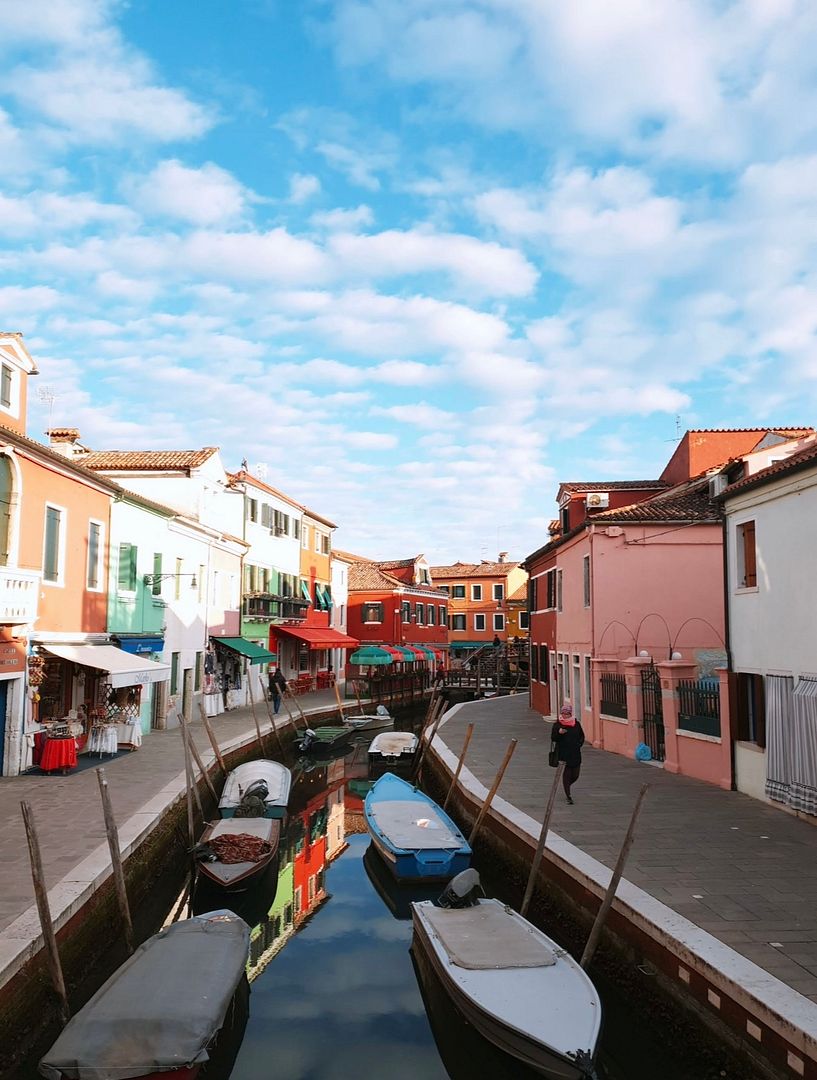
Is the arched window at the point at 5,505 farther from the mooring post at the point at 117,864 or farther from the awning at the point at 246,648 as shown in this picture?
the awning at the point at 246,648

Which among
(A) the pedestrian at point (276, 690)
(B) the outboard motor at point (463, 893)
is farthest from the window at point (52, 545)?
(A) the pedestrian at point (276, 690)

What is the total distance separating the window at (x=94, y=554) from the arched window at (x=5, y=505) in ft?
12.8

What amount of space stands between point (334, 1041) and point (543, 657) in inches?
914

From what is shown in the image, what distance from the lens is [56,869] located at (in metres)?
9.95

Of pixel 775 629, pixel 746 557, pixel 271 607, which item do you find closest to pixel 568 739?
pixel 775 629

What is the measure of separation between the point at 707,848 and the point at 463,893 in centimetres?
330

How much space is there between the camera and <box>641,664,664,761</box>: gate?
1823 centimetres

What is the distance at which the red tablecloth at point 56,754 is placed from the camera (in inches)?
647

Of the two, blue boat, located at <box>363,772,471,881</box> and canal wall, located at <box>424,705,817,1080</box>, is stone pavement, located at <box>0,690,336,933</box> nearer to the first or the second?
blue boat, located at <box>363,772,471,881</box>

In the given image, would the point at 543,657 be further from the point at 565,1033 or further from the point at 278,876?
the point at 565,1033

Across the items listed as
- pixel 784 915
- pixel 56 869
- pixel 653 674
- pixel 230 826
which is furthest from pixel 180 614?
pixel 784 915

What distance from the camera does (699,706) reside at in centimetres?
1592

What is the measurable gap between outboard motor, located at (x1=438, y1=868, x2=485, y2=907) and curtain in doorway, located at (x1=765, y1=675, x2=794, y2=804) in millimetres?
5437

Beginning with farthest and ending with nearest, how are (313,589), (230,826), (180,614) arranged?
(313,589), (180,614), (230,826)
